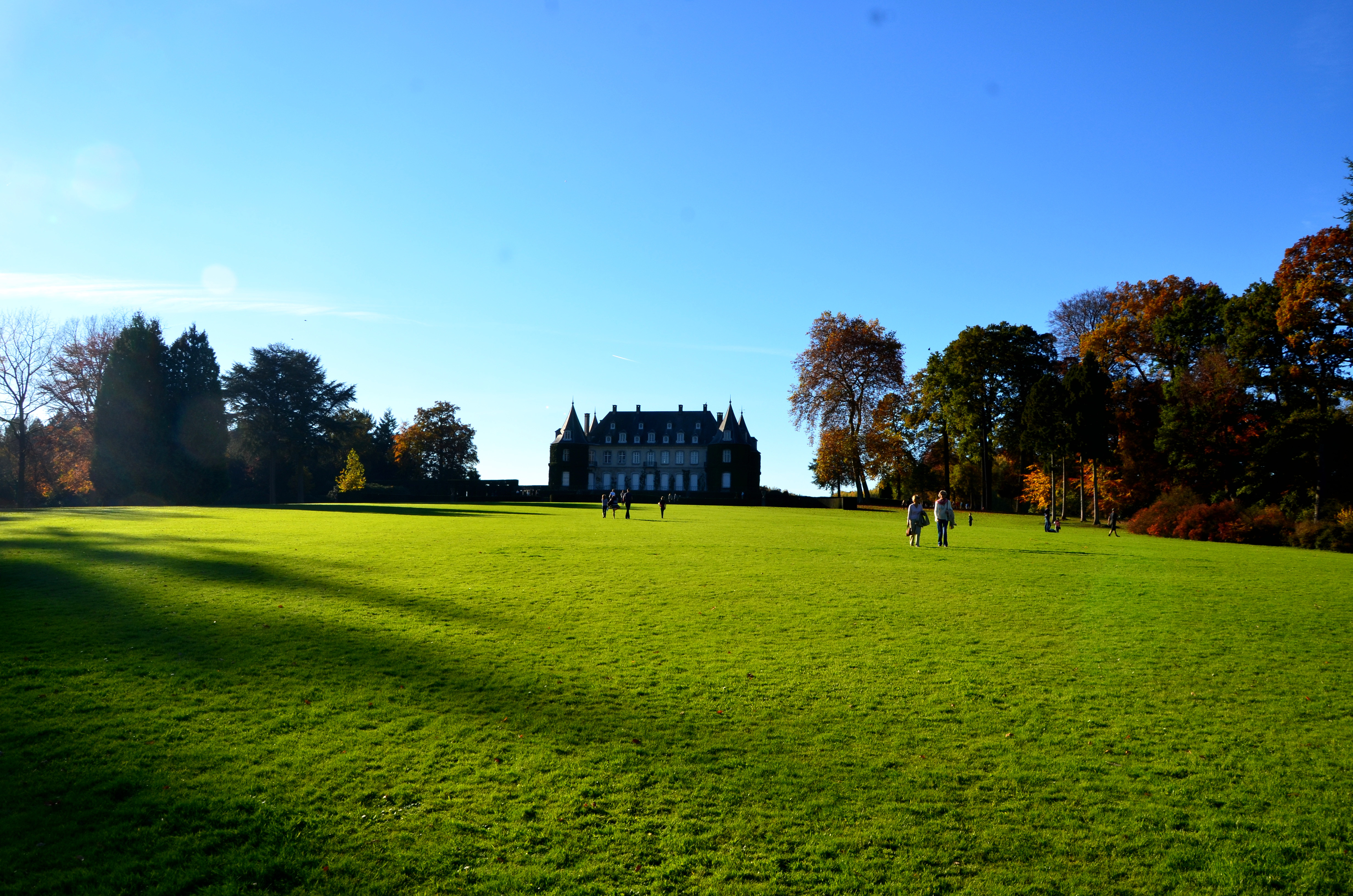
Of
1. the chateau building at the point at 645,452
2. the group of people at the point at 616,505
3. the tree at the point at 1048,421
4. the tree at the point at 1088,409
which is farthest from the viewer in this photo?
the chateau building at the point at 645,452

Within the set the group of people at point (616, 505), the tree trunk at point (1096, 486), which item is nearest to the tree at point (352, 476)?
the group of people at point (616, 505)

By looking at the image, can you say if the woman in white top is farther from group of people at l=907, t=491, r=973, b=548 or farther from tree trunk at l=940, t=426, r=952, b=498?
tree trunk at l=940, t=426, r=952, b=498

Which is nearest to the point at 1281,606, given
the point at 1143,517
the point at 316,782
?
the point at 316,782

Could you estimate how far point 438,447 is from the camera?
8844cm

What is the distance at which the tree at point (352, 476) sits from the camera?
261ft

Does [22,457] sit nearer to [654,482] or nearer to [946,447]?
[654,482]

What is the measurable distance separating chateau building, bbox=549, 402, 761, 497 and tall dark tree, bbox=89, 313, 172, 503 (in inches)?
1794

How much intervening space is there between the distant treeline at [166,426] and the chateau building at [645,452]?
85.9ft

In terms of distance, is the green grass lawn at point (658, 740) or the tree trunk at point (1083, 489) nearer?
the green grass lawn at point (658, 740)

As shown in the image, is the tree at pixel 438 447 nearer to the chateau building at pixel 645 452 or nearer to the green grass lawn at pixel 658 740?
the chateau building at pixel 645 452

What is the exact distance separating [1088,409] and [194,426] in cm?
6071

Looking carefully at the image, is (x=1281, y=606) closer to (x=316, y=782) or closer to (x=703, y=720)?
(x=703, y=720)

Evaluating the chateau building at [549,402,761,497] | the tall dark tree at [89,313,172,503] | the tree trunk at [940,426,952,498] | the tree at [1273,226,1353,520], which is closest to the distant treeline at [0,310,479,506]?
the tall dark tree at [89,313,172,503]

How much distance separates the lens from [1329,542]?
31219 mm
